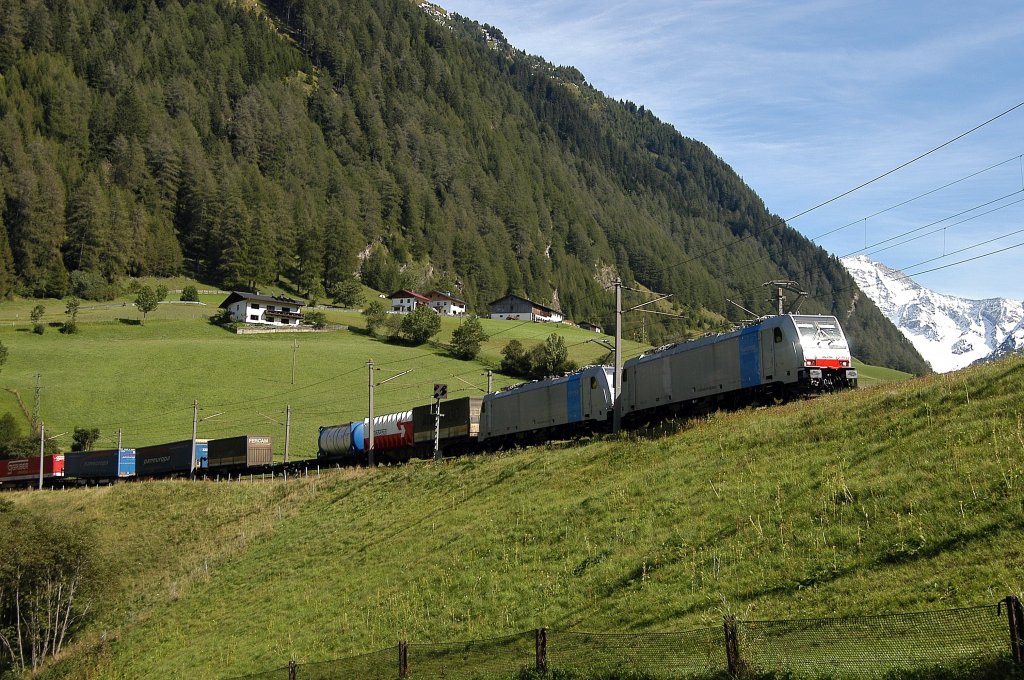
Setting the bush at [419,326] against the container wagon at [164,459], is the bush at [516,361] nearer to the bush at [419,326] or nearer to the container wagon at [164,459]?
the bush at [419,326]

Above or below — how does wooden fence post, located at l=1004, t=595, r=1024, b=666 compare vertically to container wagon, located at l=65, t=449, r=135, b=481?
below

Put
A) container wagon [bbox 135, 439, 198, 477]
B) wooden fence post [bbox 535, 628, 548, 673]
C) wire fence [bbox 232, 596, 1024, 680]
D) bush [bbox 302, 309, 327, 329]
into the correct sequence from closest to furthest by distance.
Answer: wire fence [bbox 232, 596, 1024, 680] → wooden fence post [bbox 535, 628, 548, 673] → container wagon [bbox 135, 439, 198, 477] → bush [bbox 302, 309, 327, 329]

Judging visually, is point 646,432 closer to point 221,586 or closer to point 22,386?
point 221,586

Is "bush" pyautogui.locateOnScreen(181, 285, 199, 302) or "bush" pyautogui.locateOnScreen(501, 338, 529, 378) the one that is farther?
"bush" pyautogui.locateOnScreen(181, 285, 199, 302)

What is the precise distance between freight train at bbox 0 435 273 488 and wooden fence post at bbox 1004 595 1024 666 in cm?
6648

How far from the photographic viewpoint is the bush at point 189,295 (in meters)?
175

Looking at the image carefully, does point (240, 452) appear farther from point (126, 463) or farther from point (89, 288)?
point (89, 288)

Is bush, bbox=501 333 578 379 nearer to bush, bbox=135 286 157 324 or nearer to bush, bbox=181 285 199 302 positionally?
bush, bbox=135 286 157 324

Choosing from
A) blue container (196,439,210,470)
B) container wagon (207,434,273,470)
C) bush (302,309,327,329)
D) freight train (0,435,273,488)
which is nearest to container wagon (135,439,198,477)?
freight train (0,435,273,488)

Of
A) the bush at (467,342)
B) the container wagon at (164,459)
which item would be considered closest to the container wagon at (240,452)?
the container wagon at (164,459)

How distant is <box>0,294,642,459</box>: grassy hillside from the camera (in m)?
101

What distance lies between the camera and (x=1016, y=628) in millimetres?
11789

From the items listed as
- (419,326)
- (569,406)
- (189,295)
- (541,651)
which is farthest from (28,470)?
(189,295)

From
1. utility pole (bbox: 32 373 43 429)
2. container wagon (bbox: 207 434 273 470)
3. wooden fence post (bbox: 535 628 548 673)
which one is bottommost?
wooden fence post (bbox: 535 628 548 673)
